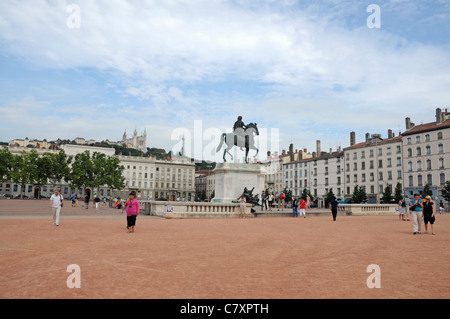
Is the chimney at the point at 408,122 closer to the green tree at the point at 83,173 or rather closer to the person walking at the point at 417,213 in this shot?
the person walking at the point at 417,213

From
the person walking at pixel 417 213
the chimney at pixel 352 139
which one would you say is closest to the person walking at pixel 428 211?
the person walking at pixel 417 213

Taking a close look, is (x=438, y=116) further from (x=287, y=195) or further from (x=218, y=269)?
(x=218, y=269)

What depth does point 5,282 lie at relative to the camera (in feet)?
18.2

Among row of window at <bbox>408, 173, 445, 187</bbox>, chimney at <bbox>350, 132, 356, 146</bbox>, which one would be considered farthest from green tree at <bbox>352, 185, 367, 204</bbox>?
chimney at <bbox>350, 132, 356, 146</bbox>

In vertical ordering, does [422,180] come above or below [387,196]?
above

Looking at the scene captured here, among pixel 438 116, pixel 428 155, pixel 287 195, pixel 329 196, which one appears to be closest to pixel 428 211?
pixel 428 155

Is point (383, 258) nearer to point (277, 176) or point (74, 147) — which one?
point (277, 176)

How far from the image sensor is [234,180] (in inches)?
1022

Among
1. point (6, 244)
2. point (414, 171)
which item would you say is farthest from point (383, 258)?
point (414, 171)

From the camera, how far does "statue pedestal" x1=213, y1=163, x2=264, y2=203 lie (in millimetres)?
25781

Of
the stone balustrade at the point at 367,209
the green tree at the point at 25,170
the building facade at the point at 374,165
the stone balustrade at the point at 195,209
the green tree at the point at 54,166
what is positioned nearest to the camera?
the stone balustrade at the point at 195,209

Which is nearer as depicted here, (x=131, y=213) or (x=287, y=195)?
(x=131, y=213)

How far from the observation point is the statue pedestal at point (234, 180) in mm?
25781
